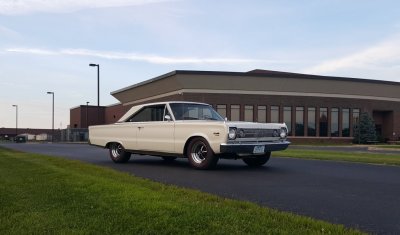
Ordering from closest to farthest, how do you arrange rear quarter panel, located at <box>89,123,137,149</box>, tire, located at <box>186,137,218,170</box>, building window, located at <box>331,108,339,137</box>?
1. tire, located at <box>186,137,218,170</box>
2. rear quarter panel, located at <box>89,123,137,149</box>
3. building window, located at <box>331,108,339,137</box>

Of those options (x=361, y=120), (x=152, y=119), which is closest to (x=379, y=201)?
(x=152, y=119)

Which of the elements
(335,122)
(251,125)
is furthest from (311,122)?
A: (251,125)

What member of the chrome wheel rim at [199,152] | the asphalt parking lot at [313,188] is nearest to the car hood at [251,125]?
the chrome wheel rim at [199,152]

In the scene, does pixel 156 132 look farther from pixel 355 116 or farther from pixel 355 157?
pixel 355 116

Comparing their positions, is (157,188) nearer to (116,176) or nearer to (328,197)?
(116,176)

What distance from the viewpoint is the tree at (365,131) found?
5578cm

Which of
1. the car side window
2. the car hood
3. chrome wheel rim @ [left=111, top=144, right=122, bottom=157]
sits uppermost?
the car side window

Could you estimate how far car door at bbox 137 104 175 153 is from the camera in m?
12.2

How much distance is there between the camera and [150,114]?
43.3 feet

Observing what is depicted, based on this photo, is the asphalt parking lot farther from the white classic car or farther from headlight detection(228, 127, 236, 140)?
headlight detection(228, 127, 236, 140)

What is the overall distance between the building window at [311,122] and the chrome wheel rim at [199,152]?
48762 mm

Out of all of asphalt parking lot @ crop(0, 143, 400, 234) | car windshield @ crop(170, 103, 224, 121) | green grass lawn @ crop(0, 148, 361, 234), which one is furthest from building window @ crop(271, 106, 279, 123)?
green grass lawn @ crop(0, 148, 361, 234)

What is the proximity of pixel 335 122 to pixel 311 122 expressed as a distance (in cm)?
356

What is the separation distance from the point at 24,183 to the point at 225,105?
4715 cm
